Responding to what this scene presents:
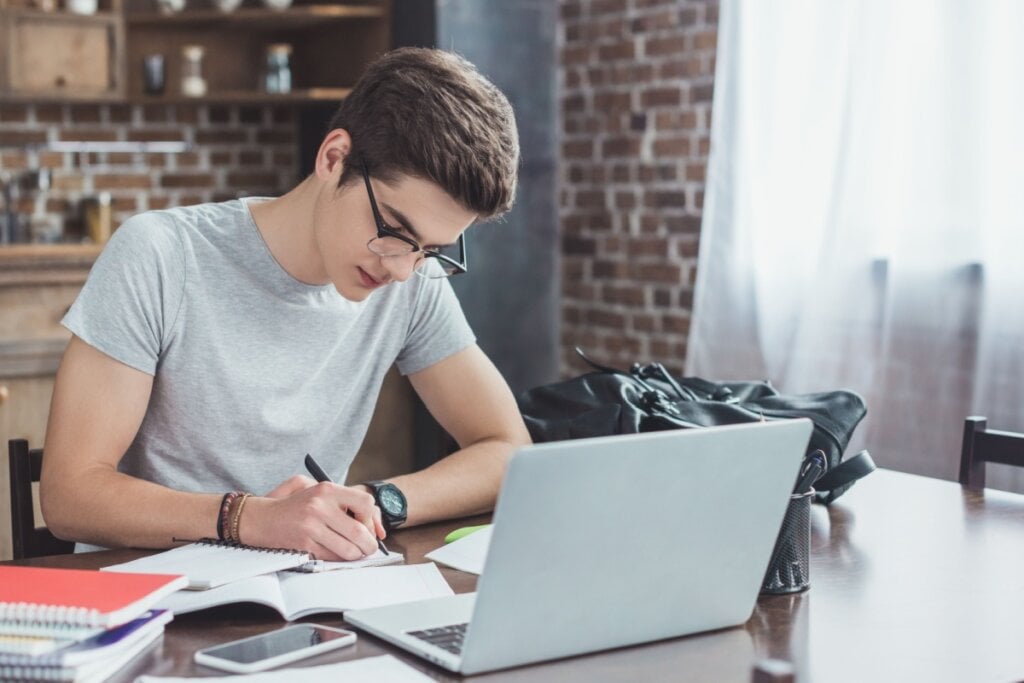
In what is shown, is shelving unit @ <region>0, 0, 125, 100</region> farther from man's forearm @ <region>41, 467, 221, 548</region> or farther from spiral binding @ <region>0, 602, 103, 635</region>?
spiral binding @ <region>0, 602, 103, 635</region>

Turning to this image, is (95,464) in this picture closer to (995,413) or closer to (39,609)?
(39,609)

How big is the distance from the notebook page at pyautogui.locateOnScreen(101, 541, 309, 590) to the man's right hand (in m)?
0.02

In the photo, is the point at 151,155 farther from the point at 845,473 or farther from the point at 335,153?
the point at 845,473

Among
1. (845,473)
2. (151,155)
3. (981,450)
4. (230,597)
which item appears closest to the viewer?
(230,597)

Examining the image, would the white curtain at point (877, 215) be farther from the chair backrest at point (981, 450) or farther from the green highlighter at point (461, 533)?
the green highlighter at point (461, 533)

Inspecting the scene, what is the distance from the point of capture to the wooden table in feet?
3.47

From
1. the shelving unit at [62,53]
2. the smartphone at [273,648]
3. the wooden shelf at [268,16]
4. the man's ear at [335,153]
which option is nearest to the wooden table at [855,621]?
the smartphone at [273,648]

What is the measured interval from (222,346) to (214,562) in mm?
443

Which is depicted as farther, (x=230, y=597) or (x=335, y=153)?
(x=335, y=153)

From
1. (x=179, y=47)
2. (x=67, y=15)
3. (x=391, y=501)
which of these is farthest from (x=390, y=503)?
(x=179, y=47)

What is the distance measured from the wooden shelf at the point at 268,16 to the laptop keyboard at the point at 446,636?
2878mm

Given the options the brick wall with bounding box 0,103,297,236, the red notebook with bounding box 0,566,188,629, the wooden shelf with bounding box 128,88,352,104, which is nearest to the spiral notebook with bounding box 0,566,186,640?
the red notebook with bounding box 0,566,188,629

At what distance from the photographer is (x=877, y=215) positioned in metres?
2.92

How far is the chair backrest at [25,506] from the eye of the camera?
1.58 metres
